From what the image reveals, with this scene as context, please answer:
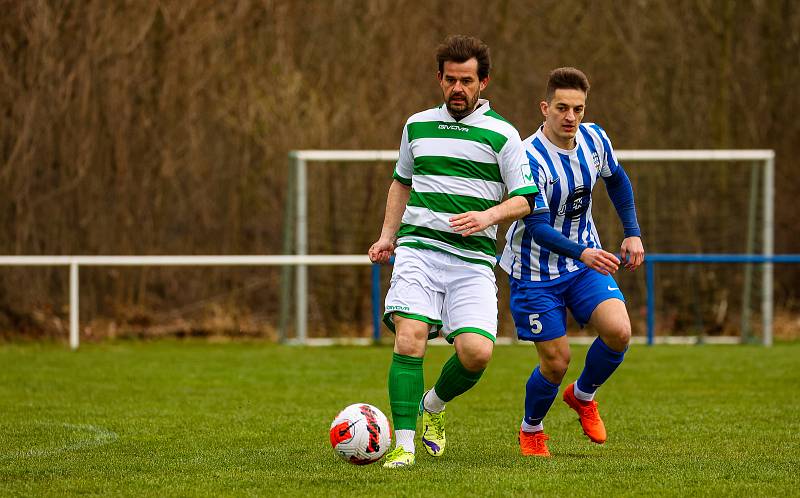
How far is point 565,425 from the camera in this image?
7.61 metres

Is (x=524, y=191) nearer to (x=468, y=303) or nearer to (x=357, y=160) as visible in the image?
(x=468, y=303)

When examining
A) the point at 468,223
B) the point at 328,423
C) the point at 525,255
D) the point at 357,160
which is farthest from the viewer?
the point at 357,160

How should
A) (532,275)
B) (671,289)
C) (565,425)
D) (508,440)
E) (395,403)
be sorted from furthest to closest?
(671,289), (565,425), (508,440), (532,275), (395,403)

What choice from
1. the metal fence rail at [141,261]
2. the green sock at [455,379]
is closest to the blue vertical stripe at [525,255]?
the green sock at [455,379]

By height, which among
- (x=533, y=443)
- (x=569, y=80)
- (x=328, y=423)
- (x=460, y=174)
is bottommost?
(x=328, y=423)

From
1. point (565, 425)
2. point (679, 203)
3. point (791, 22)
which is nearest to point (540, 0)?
point (791, 22)

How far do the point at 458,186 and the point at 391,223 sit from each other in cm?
44

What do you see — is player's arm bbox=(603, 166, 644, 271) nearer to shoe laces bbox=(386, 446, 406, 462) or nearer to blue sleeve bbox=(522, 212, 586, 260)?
blue sleeve bbox=(522, 212, 586, 260)

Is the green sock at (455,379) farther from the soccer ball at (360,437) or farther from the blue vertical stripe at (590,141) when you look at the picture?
the blue vertical stripe at (590,141)

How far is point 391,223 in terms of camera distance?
6.07 m

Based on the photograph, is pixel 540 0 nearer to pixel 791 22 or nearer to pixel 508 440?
pixel 791 22

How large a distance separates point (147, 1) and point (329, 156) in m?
4.01

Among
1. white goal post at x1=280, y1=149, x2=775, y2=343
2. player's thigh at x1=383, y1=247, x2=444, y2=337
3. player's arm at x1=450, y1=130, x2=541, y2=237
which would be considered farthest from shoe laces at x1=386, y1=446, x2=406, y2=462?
white goal post at x1=280, y1=149, x2=775, y2=343

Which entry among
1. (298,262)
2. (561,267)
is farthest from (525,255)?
(298,262)
